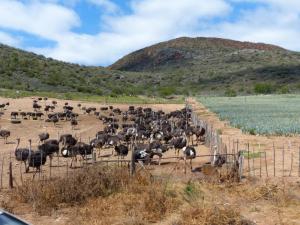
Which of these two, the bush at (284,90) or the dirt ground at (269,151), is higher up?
the bush at (284,90)

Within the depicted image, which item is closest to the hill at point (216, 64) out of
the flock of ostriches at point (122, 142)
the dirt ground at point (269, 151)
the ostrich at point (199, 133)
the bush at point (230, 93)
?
the bush at point (230, 93)

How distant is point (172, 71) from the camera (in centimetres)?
11969

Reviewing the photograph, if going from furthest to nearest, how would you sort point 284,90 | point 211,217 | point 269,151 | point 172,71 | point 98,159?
point 172,71 → point 284,90 → point 98,159 → point 269,151 → point 211,217

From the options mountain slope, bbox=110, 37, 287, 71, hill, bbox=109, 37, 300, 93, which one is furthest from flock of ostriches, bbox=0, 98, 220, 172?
mountain slope, bbox=110, 37, 287, 71

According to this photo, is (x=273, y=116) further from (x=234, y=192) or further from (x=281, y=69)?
(x=281, y=69)

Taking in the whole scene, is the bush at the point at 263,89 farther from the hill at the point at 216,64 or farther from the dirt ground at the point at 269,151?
the dirt ground at the point at 269,151

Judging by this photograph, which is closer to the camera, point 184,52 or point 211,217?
point 211,217

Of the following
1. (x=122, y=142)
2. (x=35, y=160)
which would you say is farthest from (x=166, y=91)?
(x=35, y=160)

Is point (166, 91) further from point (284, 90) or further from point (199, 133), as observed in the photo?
point (199, 133)

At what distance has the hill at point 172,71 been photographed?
267 feet

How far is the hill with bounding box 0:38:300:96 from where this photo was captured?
3204 inches

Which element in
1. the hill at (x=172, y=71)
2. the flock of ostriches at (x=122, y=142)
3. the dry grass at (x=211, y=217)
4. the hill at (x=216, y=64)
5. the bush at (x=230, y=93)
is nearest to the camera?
the dry grass at (x=211, y=217)

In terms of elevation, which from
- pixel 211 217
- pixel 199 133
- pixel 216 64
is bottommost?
pixel 211 217

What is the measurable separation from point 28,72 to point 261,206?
70788mm
